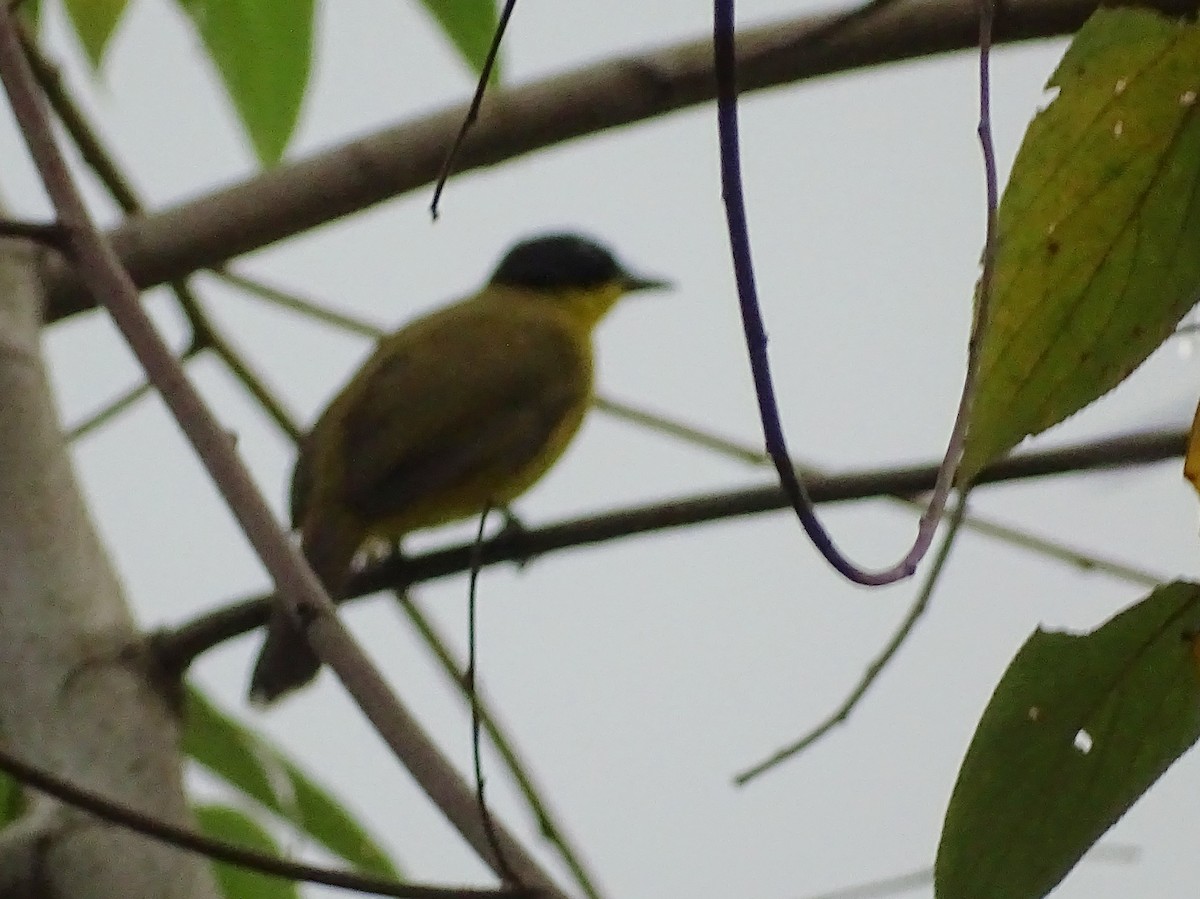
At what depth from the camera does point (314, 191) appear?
4.79 feet

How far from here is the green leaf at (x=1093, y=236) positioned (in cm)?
72

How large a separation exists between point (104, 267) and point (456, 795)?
0.42 metres

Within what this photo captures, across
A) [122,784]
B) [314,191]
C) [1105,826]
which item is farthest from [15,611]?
[1105,826]

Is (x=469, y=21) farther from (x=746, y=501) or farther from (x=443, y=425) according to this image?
(x=443, y=425)

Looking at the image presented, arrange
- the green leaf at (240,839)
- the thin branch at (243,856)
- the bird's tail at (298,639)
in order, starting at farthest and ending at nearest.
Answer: the bird's tail at (298,639) < the green leaf at (240,839) < the thin branch at (243,856)

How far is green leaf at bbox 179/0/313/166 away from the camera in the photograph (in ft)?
4.60

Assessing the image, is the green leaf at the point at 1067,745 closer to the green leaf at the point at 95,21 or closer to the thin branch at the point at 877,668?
the thin branch at the point at 877,668

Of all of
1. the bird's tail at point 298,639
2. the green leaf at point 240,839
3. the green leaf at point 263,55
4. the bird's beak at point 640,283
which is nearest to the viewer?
the green leaf at point 263,55

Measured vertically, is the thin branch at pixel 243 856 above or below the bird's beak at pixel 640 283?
below

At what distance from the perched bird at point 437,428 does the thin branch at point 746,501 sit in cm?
65

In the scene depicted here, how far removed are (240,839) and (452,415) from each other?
3.61 feet

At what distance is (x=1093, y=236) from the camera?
73 cm

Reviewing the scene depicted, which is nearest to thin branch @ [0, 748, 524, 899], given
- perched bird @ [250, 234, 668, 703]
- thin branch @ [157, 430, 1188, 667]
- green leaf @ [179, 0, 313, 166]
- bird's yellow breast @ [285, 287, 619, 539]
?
thin branch @ [157, 430, 1188, 667]

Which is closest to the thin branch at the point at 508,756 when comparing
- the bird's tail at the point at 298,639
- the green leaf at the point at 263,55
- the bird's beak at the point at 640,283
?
the bird's tail at the point at 298,639
